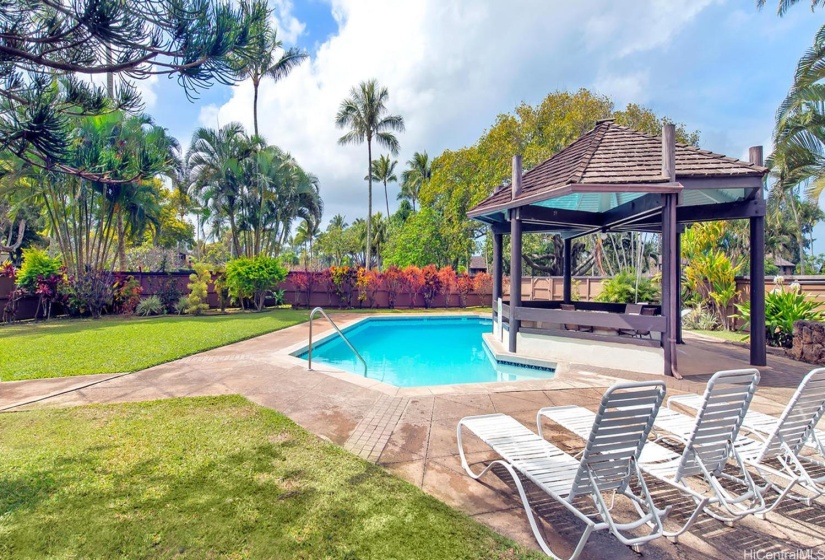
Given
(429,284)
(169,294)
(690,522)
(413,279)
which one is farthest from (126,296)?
(690,522)

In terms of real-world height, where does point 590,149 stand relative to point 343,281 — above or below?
above

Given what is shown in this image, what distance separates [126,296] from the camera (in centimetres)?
1376

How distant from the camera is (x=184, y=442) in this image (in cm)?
354

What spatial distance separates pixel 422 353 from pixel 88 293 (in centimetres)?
1141

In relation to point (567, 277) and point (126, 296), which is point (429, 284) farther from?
point (126, 296)

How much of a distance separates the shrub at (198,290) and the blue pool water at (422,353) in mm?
5949

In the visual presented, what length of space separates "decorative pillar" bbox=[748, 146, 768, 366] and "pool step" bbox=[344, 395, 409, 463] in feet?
21.0

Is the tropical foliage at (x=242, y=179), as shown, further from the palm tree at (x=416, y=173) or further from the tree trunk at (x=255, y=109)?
the palm tree at (x=416, y=173)

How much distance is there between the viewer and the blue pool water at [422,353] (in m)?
7.90

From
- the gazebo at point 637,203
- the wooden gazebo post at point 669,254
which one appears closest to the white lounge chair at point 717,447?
the wooden gazebo post at point 669,254

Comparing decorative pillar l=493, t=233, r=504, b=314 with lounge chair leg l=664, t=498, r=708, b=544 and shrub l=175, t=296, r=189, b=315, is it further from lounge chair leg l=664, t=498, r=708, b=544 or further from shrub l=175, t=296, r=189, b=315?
shrub l=175, t=296, r=189, b=315

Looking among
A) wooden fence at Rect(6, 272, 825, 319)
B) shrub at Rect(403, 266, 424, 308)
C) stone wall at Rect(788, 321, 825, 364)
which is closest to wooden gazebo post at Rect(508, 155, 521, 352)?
stone wall at Rect(788, 321, 825, 364)

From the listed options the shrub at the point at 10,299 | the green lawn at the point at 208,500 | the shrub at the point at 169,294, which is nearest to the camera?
the green lawn at the point at 208,500

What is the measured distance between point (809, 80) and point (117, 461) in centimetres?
1566
